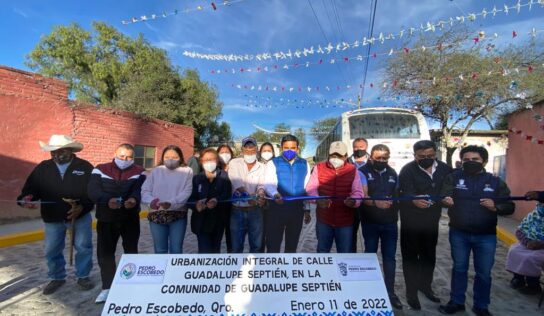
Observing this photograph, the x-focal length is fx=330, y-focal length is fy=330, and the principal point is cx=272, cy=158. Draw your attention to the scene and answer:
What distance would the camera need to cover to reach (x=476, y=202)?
3420 millimetres

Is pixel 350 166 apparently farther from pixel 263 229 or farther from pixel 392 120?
pixel 392 120

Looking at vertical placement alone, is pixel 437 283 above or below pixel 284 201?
below

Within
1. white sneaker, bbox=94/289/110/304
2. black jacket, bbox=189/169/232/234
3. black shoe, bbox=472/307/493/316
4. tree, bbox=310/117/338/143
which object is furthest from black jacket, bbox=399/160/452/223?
tree, bbox=310/117/338/143

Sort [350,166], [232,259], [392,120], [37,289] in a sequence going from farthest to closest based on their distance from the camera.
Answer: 1. [392,120]
2. [37,289]
3. [350,166]
4. [232,259]

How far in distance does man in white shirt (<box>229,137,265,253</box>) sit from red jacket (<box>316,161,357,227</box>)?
71 cm

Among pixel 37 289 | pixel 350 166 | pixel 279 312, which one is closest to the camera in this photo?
pixel 279 312

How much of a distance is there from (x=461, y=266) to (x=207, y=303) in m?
2.66

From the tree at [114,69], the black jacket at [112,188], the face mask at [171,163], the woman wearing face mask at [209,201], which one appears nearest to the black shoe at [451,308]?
the woman wearing face mask at [209,201]

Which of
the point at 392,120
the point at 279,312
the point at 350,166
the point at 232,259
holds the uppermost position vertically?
the point at 392,120

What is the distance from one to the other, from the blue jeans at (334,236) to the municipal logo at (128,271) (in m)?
1.98

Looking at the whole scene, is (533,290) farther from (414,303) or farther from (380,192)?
(380,192)

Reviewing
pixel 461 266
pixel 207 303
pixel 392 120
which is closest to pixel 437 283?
pixel 461 266

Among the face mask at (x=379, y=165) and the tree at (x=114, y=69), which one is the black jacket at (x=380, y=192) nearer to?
the face mask at (x=379, y=165)

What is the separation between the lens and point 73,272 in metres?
4.65
